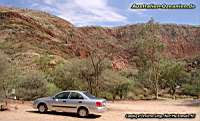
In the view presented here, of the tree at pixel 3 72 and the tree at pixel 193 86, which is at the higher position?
the tree at pixel 3 72

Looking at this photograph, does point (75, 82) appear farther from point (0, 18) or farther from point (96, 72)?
point (0, 18)

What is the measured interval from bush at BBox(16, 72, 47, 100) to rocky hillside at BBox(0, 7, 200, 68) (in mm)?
15277

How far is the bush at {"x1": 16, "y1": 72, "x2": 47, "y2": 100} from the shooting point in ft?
108

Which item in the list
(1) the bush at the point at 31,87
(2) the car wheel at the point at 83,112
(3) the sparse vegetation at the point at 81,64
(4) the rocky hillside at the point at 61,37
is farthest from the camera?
(4) the rocky hillside at the point at 61,37

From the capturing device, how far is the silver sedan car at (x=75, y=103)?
2044 cm

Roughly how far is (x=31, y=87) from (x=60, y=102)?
1284cm

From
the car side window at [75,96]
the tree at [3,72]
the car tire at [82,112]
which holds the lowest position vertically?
the car tire at [82,112]

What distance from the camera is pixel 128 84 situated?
43.4 meters

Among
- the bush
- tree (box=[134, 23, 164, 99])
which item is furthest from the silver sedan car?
tree (box=[134, 23, 164, 99])

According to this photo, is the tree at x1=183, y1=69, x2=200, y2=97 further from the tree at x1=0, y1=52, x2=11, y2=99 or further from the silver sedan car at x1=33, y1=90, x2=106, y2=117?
the silver sedan car at x1=33, y1=90, x2=106, y2=117

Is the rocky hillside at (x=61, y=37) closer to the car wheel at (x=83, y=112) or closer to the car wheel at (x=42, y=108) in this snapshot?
the car wheel at (x=42, y=108)

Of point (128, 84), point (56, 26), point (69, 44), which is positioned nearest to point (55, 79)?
point (128, 84)

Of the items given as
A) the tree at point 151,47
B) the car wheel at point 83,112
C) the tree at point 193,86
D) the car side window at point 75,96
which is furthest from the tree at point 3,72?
the tree at point 193,86

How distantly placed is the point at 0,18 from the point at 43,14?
20.6m
